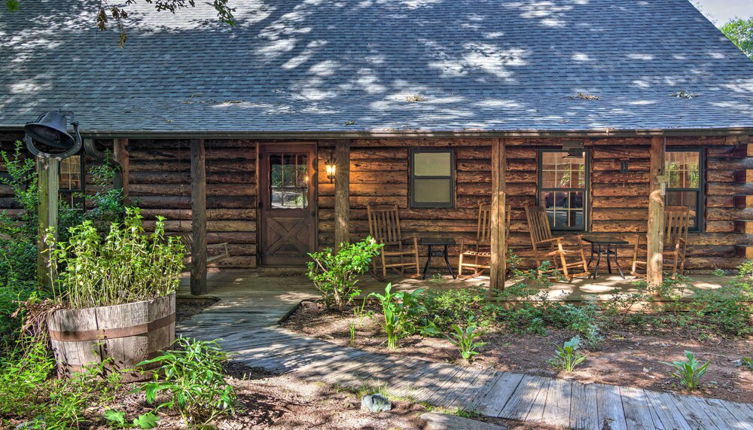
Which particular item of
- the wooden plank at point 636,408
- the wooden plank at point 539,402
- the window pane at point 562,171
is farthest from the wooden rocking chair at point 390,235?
the wooden plank at point 636,408

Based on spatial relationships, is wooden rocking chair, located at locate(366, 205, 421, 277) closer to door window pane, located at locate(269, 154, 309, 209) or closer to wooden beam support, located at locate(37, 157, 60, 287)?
door window pane, located at locate(269, 154, 309, 209)

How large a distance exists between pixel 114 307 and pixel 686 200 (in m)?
8.53

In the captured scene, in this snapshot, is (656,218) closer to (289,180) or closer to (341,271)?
(341,271)

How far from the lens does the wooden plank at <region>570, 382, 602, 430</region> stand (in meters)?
3.11

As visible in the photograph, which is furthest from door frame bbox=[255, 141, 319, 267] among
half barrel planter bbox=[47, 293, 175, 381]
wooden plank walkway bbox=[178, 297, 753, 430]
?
half barrel planter bbox=[47, 293, 175, 381]

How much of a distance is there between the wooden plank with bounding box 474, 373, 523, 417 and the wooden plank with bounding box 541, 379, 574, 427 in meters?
0.25

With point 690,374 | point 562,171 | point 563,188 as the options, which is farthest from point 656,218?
point 690,374

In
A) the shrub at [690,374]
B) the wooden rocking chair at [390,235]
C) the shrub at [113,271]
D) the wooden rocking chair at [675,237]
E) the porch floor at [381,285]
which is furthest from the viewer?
the wooden rocking chair at [390,235]

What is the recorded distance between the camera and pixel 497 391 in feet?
11.9

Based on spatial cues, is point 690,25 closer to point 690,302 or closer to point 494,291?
point 690,302

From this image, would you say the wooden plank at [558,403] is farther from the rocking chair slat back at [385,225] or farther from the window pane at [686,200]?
the window pane at [686,200]

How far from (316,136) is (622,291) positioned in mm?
4432

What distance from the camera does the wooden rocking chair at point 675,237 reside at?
7.61 meters

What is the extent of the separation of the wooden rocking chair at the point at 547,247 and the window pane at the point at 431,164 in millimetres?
1494
